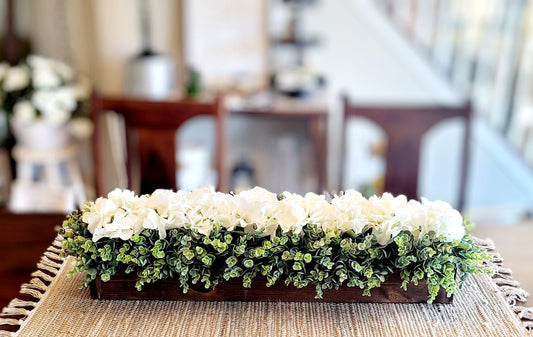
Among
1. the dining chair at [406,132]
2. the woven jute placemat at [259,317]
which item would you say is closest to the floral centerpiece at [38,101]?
the dining chair at [406,132]

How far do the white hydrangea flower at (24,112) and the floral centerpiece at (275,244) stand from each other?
186 centimetres

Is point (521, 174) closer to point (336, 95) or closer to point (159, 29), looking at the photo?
point (336, 95)

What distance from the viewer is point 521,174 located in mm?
2799

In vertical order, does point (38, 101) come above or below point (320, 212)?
below

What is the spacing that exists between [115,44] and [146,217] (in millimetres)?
2274

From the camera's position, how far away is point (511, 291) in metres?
1.03

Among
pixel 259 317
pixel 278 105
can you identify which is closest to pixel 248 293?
pixel 259 317

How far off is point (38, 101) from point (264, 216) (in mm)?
2029

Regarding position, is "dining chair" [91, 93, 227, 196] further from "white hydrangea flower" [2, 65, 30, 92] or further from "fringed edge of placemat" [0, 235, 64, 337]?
"white hydrangea flower" [2, 65, 30, 92]

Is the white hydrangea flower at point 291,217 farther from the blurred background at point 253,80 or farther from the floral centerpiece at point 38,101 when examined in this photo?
the floral centerpiece at point 38,101

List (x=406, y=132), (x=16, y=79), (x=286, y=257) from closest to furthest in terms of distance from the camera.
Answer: (x=286, y=257) < (x=406, y=132) < (x=16, y=79)

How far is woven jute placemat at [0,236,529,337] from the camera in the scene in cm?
92

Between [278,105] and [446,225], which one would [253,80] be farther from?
[446,225]

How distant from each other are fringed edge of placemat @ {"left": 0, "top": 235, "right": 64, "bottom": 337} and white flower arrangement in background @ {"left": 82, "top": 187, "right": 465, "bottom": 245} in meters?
0.18
